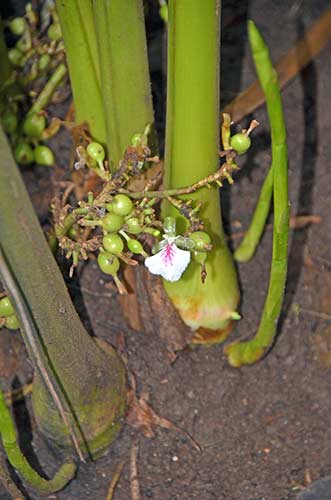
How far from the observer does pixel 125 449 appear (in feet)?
Result: 3.30

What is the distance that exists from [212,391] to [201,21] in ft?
1.49

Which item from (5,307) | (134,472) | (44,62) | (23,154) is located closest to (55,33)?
→ (44,62)

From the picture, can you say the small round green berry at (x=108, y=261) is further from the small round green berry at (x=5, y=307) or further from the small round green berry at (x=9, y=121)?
the small round green berry at (x=9, y=121)

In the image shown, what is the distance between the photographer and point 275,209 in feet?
2.62

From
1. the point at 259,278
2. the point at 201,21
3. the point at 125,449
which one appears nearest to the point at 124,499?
the point at 125,449

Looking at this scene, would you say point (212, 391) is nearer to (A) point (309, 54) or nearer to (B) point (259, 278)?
(B) point (259, 278)

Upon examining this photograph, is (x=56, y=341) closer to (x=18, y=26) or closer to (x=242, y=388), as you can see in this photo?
(x=242, y=388)

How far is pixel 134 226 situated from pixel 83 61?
0.24 metres

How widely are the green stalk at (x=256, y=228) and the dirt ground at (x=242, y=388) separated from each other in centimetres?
3

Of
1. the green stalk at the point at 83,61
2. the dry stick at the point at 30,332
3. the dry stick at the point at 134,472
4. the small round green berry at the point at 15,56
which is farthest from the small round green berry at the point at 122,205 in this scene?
the small round green berry at the point at 15,56

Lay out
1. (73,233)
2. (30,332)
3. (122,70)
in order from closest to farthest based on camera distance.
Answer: (30,332) < (122,70) < (73,233)

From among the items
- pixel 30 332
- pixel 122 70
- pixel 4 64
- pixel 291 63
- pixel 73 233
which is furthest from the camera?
pixel 291 63

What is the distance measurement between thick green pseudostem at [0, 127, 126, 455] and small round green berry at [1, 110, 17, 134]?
316mm

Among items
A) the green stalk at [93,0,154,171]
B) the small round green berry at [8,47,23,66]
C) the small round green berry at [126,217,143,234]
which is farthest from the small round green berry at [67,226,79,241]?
the small round green berry at [8,47,23,66]
